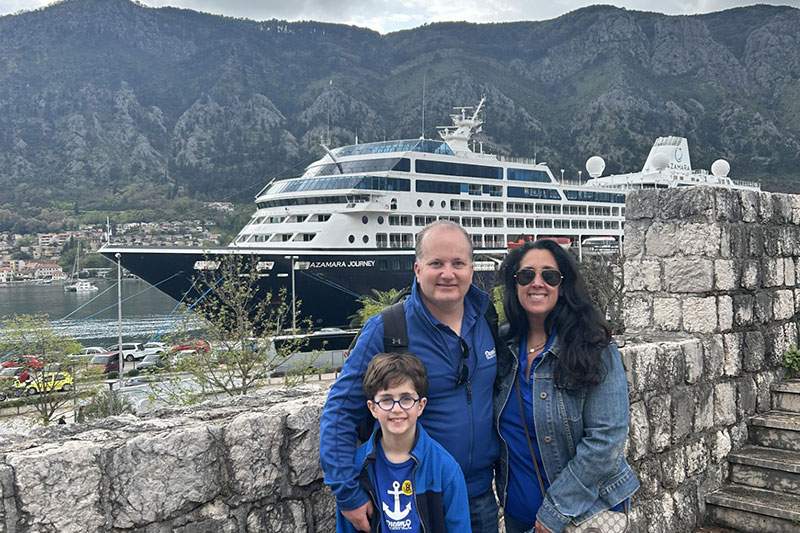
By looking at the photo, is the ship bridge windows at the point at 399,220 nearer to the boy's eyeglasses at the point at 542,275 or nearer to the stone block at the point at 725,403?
the stone block at the point at 725,403

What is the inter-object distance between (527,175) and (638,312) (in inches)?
1249

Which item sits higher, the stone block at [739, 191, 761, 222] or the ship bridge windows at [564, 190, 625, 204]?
the ship bridge windows at [564, 190, 625, 204]

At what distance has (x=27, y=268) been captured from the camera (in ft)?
289

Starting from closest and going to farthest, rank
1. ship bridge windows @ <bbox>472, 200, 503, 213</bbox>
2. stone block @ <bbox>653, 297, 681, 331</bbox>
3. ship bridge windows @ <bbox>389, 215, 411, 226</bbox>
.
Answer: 1. stone block @ <bbox>653, 297, 681, 331</bbox>
2. ship bridge windows @ <bbox>389, 215, 411, 226</bbox>
3. ship bridge windows @ <bbox>472, 200, 503, 213</bbox>

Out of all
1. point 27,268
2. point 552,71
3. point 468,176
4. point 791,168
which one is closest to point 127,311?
point 468,176

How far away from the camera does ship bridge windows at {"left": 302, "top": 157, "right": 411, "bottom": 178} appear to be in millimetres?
29422

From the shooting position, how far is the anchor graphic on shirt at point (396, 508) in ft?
6.48

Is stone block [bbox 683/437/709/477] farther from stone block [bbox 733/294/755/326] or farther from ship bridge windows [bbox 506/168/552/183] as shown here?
ship bridge windows [bbox 506/168/552/183]

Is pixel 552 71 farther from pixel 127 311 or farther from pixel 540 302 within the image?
pixel 540 302

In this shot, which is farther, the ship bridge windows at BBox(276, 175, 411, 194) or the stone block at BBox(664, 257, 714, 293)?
the ship bridge windows at BBox(276, 175, 411, 194)

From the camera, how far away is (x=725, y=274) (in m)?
4.45

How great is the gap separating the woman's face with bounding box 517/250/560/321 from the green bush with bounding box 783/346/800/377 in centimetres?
368

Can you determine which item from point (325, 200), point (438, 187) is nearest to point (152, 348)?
point (325, 200)

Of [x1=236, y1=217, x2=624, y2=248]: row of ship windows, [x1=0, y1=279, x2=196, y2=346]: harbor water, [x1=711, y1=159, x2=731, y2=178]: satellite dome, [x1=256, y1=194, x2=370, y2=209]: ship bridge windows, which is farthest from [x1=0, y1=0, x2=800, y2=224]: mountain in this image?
[x1=256, y1=194, x2=370, y2=209]: ship bridge windows
